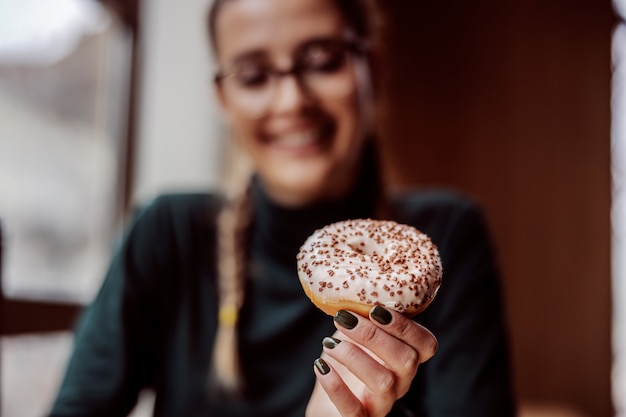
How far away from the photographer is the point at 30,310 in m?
1.03

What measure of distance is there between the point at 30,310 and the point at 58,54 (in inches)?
31.8

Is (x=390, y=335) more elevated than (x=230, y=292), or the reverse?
(x=390, y=335)

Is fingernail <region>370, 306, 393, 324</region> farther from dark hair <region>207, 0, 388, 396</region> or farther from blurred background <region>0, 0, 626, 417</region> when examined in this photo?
blurred background <region>0, 0, 626, 417</region>

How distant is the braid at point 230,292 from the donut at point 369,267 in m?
0.36

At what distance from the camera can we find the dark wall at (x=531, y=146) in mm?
3162

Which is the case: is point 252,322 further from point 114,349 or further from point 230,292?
point 114,349

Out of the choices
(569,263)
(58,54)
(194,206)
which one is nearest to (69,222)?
(58,54)

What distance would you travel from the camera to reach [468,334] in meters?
0.79

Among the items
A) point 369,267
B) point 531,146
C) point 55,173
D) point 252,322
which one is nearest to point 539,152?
point 531,146

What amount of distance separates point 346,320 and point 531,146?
10.2 ft

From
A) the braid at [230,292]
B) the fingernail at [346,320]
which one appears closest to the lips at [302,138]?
the braid at [230,292]

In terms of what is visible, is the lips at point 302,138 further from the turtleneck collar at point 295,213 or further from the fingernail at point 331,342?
the fingernail at point 331,342

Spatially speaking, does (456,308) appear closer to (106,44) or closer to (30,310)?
(30,310)

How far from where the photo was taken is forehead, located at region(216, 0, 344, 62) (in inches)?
26.4
